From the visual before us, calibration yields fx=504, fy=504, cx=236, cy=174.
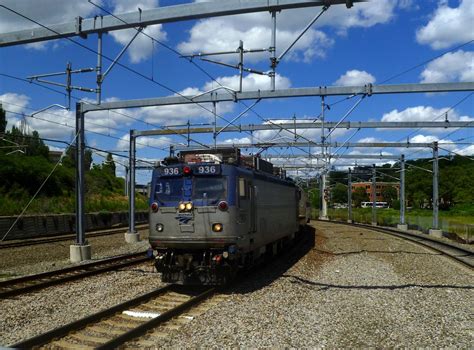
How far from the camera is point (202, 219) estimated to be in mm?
12258

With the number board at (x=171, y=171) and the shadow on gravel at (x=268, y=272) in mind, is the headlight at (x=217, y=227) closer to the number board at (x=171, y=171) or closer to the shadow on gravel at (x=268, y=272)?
the shadow on gravel at (x=268, y=272)

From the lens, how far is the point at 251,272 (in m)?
15.2

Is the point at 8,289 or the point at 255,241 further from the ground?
the point at 255,241

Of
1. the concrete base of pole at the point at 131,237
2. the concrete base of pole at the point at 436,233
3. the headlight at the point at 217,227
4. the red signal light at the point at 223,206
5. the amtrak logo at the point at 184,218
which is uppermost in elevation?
the red signal light at the point at 223,206

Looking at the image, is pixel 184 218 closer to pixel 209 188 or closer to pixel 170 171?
pixel 209 188

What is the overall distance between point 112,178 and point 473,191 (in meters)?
57.5

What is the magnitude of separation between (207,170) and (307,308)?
4.20m

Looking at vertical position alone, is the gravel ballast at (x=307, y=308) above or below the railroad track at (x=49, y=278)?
below

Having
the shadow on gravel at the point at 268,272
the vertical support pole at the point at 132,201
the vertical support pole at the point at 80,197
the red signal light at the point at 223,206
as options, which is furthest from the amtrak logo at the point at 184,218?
the vertical support pole at the point at 132,201

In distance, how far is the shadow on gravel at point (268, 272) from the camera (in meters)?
12.7

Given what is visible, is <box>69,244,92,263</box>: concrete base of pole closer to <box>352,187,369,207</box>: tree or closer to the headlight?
the headlight

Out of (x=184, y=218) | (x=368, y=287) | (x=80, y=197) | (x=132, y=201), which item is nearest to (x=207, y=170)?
(x=184, y=218)

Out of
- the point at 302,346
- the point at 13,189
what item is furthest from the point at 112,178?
the point at 302,346

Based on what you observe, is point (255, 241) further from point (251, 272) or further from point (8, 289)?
point (8, 289)
